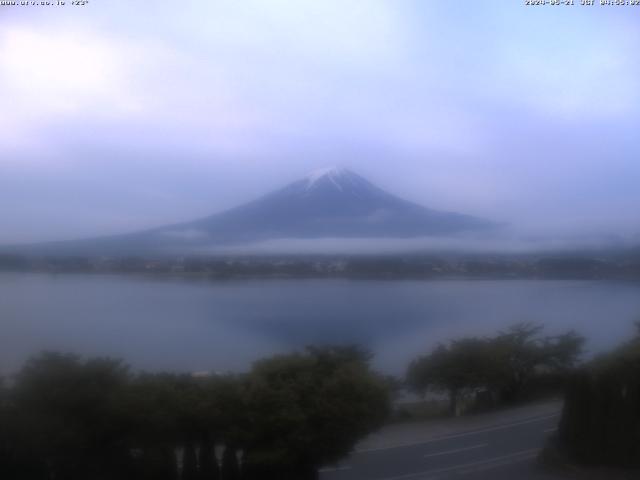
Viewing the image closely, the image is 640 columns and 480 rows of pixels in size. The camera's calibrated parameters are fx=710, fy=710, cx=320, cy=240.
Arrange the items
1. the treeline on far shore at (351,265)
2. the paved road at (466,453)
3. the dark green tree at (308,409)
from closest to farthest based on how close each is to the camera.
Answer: the dark green tree at (308,409) → the treeline on far shore at (351,265) → the paved road at (466,453)

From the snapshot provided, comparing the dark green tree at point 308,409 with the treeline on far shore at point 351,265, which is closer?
the dark green tree at point 308,409

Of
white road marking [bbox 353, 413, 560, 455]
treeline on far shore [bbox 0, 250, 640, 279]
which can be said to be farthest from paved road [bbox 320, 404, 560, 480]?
treeline on far shore [bbox 0, 250, 640, 279]

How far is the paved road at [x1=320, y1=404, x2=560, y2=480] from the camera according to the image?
5750 mm

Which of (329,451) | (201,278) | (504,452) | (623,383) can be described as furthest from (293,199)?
(623,383)

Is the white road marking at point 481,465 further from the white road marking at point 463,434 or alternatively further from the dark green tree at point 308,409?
the dark green tree at point 308,409

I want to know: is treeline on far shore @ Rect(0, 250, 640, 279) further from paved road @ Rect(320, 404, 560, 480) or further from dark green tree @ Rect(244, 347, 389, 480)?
paved road @ Rect(320, 404, 560, 480)

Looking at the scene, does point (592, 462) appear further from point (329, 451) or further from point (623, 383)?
point (329, 451)

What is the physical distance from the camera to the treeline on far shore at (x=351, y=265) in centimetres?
565

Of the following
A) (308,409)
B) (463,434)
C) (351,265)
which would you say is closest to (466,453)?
(463,434)

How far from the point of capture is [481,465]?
19.7 feet

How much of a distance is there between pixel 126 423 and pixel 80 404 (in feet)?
1.20

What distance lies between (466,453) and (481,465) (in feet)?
0.54

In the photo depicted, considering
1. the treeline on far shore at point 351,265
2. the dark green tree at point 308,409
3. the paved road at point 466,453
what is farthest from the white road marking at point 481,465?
the treeline on far shore at point 351,265

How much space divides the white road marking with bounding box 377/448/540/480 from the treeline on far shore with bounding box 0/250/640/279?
5.05 feet
